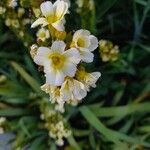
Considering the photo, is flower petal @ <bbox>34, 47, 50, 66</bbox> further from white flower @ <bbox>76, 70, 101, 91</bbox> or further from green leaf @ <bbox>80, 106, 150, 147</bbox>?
green leaf @ <bbox>80, 106, 150, 147</bbox>

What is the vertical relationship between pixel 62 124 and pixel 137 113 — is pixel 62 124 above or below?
above

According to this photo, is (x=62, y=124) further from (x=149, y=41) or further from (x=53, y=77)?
(x=53, y=77)

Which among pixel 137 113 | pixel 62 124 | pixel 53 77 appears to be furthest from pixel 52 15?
pixel 137 113

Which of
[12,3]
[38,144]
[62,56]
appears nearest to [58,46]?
[62,56]

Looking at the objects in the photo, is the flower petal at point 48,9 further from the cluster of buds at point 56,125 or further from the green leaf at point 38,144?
the green leaf at point 38,144

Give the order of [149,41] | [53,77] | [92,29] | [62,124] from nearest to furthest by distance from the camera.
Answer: [53,77]
[92,29]
[62,124]
[149,41]

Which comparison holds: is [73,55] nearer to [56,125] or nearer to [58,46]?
[58,46]

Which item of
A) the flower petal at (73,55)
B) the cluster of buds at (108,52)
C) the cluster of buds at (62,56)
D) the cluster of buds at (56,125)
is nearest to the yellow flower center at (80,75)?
the cluster of buds at (62,56)

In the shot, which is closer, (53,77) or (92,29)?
(53,77)
